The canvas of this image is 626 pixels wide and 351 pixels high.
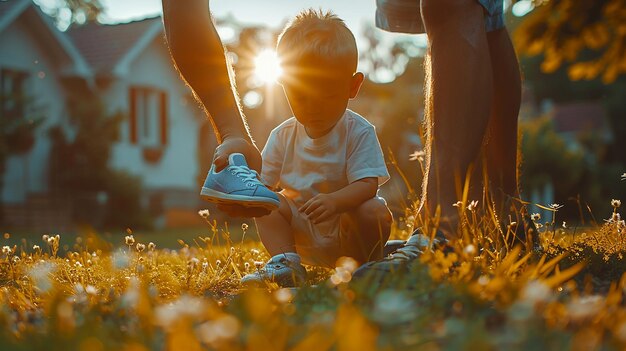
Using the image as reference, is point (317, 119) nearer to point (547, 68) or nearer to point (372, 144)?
point (372, 144)

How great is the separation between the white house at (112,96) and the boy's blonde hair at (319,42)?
45.2 feet

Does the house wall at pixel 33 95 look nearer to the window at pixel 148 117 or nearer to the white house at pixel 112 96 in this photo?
the white house at pixel 112 96

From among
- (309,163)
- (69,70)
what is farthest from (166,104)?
(309,163)

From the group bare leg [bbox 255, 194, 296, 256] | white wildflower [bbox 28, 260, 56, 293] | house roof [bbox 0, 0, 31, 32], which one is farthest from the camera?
house roof [bbox 0, 0, 31, 32]

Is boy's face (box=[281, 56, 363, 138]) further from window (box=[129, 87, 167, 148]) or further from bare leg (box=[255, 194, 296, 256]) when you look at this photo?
window (box=[129, 87, 167, 148])

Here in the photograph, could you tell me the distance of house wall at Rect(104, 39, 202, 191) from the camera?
19.7m

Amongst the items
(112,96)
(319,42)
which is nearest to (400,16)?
(319,42)

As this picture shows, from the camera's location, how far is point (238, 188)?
9.42ft

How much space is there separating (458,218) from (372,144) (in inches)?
29.4

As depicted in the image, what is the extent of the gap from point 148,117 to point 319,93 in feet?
58.6

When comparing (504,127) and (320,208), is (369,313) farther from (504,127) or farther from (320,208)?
(504,127)

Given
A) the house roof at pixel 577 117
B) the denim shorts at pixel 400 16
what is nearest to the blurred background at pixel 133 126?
the denim shorts at pixel 400 16

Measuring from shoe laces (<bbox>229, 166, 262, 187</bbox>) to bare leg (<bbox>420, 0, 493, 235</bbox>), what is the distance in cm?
62

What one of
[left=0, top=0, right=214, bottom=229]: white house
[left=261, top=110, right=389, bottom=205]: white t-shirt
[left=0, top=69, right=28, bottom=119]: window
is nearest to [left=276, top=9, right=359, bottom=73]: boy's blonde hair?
[left=261, top=110, right=389, bottom=205]: white t-shirt
